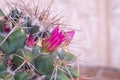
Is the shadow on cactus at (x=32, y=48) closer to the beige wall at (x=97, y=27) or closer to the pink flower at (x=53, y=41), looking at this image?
the pink flower at (x=53, y=41)

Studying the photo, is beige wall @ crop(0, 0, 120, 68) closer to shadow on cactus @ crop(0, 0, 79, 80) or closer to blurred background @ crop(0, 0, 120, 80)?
blurred background @ crop(0, 0, 120, 80)

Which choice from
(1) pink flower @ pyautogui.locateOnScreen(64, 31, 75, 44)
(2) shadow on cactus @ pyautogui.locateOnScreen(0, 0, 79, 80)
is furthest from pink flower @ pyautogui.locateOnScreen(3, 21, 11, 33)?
(1) pink flower @ pyautogui.locateOnScreen(64, 31, 75, 44)

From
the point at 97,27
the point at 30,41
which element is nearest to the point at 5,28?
the point at 30,41

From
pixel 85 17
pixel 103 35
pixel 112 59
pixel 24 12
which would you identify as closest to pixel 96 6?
pixel 85 17

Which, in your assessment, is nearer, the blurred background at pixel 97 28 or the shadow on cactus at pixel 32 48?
the shadow on cactus at pixel 32 48

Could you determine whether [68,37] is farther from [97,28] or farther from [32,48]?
[97,28]

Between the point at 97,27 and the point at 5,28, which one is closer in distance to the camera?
the point at 5,28

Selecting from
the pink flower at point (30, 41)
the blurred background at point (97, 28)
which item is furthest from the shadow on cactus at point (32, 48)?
the blurred background at point (97, 28)
